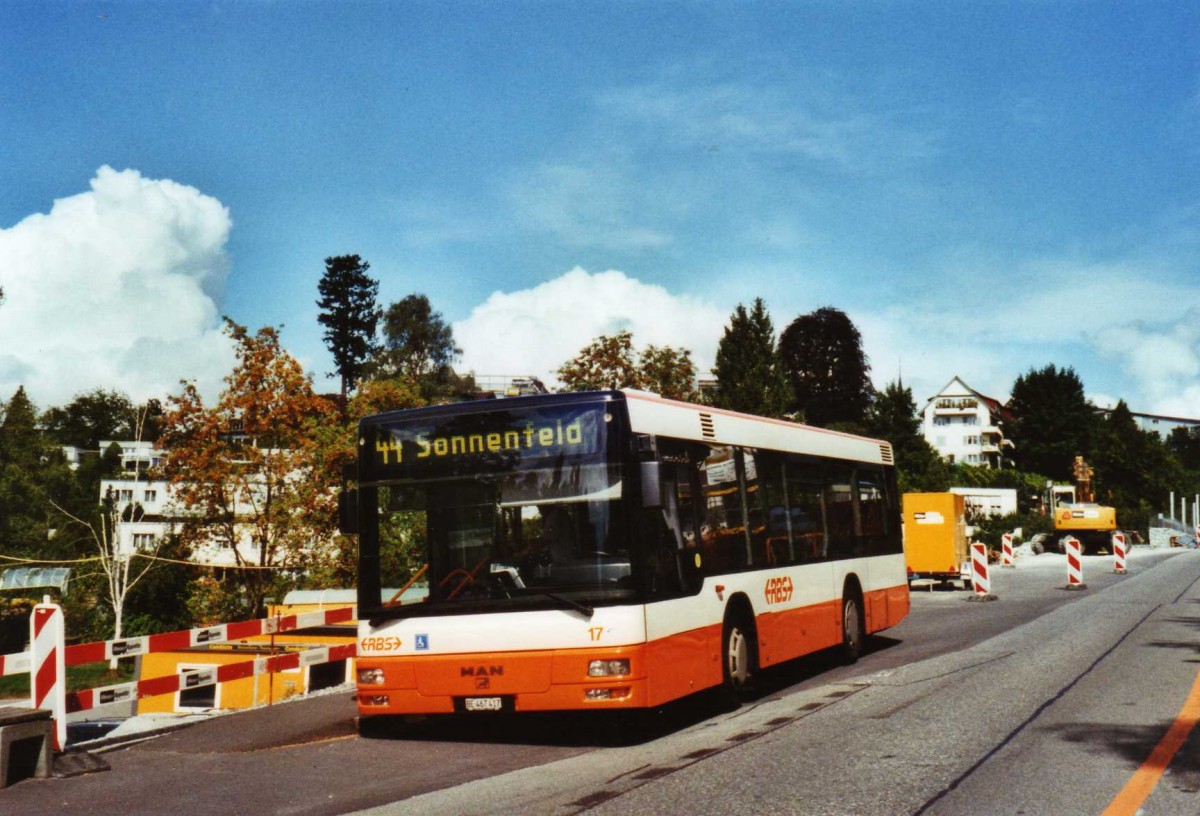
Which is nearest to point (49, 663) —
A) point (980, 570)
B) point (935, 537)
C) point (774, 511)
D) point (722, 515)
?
point (722, 515)

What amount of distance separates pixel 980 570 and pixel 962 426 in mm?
105549

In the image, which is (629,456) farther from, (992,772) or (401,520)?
(992,772)

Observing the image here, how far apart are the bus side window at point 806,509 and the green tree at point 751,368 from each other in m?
62.9

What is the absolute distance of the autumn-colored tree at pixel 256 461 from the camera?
25.4 meters

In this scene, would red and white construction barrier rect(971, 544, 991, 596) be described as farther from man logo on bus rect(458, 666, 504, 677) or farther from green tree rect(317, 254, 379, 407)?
green tree rect(317, 254, 379, 407)

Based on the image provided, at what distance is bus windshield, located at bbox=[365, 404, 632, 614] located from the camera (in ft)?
30.4

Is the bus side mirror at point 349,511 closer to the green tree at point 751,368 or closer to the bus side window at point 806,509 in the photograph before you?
the bus side window at point 806,509

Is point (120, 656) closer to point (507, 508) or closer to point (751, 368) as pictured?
point (507, 508)

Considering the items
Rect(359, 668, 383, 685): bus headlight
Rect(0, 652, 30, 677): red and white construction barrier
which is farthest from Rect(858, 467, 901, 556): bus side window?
Rect(0, 652, 30, 677): red and white construction barrier

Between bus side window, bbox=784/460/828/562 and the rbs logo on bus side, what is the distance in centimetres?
47

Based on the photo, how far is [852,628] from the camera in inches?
573

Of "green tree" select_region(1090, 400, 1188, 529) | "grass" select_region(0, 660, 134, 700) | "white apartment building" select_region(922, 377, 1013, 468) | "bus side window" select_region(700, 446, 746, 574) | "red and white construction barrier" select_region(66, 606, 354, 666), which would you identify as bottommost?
"grass" select_region(0, 660, 134, 700)

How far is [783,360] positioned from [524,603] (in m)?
75.3

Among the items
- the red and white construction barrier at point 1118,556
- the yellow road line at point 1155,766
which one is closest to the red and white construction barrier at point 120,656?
the yellow road line at point 1155,766
